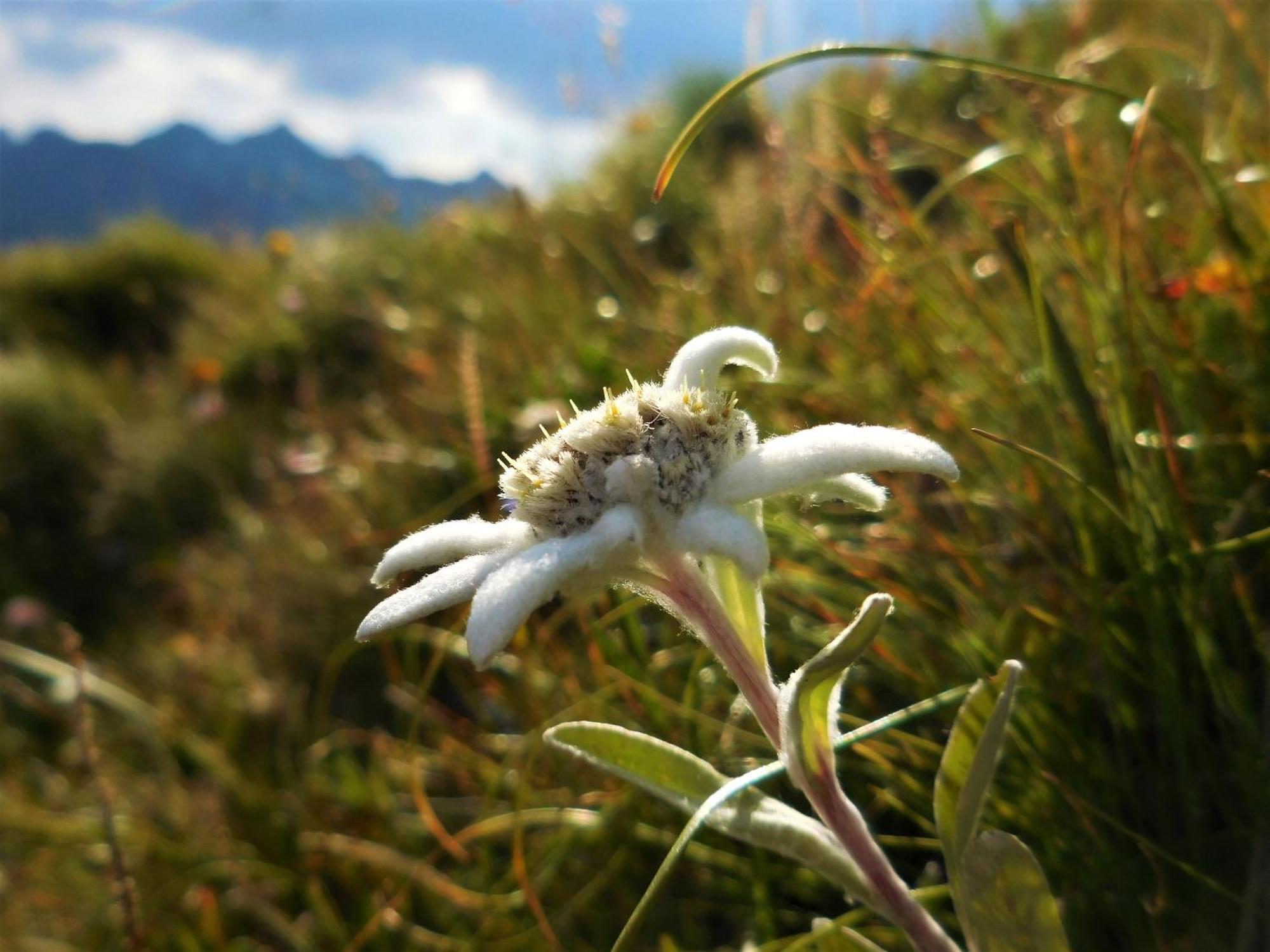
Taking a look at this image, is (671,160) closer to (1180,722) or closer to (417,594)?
(417,594)

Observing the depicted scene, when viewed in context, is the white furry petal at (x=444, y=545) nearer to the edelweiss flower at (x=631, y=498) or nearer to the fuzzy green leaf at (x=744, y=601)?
→ the edelweiss flower at (x=631, y=498)

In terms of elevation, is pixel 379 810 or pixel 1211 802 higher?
pixel 379 810

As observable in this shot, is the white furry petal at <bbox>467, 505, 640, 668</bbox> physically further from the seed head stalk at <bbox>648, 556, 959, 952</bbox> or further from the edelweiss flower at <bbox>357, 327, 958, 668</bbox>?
the seed head stalk at <bbox>648, 556, 959, 952</bbox>

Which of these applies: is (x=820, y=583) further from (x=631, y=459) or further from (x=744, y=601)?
(x=631, y=459)

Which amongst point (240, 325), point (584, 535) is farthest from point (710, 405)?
point (240, 325)

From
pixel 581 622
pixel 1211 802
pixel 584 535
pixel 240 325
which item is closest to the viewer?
pixel 584 535

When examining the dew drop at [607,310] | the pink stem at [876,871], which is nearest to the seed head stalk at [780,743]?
the pink stem at [876,871]

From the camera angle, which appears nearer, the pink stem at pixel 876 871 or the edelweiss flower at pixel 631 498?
the edelweiss flower at pixel 631 498
